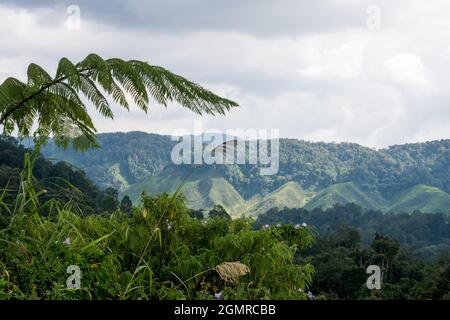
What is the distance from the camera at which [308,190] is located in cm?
15962

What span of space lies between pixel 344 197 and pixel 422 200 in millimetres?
17945

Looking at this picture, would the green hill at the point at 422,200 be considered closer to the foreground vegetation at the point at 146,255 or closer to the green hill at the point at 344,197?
the green hill at the point at 344,197

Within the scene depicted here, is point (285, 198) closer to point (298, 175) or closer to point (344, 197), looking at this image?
point (298, 175)

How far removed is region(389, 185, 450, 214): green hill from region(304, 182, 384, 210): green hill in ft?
14.2

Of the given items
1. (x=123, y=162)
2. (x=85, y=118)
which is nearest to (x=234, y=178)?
(x=123, y=162)

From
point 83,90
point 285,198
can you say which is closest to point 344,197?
point 285,198

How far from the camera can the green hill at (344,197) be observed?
141 m

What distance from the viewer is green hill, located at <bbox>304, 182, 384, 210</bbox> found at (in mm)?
140875

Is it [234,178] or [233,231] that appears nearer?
[233,231]

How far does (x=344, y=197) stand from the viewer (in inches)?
5659

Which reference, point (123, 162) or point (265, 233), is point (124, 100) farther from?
point (123, 162)

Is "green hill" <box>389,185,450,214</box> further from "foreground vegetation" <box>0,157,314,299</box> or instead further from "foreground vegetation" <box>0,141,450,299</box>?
"foreground vegetation" <box>0,157,314,299</box>

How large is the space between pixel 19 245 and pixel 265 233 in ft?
7.63
